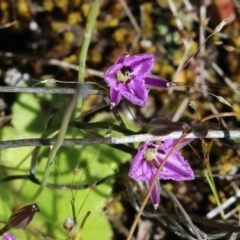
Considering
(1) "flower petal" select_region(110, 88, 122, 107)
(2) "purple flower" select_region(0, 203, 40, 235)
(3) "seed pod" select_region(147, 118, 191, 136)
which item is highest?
(1) "flower petal" select_region(110, 88, 122, 107)

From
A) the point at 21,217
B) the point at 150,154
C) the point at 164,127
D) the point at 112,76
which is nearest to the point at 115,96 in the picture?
the point at 112,76

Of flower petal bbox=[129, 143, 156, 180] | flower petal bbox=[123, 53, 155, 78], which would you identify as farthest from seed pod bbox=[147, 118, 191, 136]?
flower petal bbox=[123, 53, 155, 78]

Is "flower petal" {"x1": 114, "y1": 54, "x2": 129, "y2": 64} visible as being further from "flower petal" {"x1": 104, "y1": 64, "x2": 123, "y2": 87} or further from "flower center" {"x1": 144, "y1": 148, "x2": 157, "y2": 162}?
"flower center" {"x1": 144, "y1": 148, "x2": 157, "y2": 162}

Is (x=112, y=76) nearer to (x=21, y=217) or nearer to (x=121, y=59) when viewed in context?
(x=121, y=59)

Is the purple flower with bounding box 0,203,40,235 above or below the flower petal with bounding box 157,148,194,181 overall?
above

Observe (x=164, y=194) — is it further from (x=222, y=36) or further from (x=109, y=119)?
(x=222, y=36)

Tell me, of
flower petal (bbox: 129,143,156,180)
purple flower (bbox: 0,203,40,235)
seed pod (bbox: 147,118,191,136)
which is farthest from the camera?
flower petal (bbox: 129,143,156,180)

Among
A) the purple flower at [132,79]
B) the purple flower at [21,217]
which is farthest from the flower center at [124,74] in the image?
the purple flower at [21,217]

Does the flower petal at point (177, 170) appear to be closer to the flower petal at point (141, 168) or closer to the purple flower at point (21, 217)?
the flower petal at point (141, 168)

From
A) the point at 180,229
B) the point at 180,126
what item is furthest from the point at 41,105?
the point at 180,126
